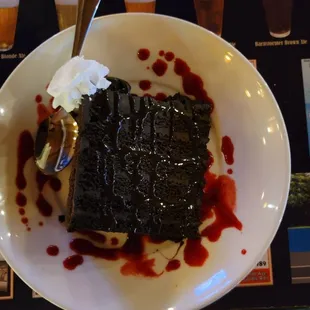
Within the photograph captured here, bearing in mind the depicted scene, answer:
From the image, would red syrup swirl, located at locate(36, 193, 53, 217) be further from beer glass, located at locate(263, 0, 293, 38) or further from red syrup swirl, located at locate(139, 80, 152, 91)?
beer glass, located at locate(263, 0, 293, 38)

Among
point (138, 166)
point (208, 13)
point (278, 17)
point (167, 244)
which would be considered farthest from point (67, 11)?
point (167, 244)

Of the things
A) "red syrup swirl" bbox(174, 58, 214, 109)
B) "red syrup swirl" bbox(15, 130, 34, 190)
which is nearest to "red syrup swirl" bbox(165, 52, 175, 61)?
"red syrup swirl" bbox(174, 58, 214, 109)

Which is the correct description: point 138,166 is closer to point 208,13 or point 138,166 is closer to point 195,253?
point 195,253

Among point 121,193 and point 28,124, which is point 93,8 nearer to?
point 28,124

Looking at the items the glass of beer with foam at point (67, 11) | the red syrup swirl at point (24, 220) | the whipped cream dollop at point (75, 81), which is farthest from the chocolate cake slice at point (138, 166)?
the glass of beer with foam at point (67, 11)

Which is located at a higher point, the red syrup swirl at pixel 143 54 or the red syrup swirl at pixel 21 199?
the red syrup swirl at pixel 143 54

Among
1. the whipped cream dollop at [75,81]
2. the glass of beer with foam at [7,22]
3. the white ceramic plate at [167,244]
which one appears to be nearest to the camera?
the whipped cream dollop at [75,81]

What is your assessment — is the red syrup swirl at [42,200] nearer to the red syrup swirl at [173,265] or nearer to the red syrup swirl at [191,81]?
the red syrup swirl at [173,265]

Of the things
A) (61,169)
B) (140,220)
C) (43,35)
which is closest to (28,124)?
(61,169)
